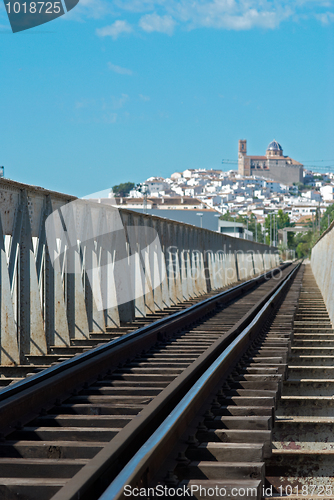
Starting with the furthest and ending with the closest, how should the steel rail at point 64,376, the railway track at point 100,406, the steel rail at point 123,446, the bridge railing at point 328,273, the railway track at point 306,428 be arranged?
the bridge railing at point 328,273 → the steel rail at point 64,376 → the railway track at point 306,428 → the railway track at point 100,406 → the steel rail at point 123,446

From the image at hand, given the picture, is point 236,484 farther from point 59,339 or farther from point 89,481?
point 59,339

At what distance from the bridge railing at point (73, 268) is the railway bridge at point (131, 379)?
3 cm

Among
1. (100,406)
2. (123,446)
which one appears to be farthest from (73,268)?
(123,446)

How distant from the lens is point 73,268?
1075 cm

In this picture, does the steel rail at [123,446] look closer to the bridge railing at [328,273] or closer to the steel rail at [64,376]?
the steel rail at [64,376]

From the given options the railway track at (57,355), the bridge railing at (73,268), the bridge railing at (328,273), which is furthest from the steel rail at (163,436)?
the bridge railing at (328,273)

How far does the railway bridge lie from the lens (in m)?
3.95

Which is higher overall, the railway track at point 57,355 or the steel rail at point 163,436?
the steel rail at point 163,436

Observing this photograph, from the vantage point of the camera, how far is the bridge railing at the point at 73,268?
27.8 ft

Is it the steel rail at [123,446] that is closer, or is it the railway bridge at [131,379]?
the steel rail at [123,446]

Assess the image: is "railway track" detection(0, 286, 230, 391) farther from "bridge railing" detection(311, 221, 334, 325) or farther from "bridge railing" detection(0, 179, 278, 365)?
"bridge railing" detection(311, 221, 334, 325)

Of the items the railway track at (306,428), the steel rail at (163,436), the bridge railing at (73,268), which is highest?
the bridge railing at (73,268)

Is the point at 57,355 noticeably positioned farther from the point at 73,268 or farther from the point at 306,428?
the point at 306,428

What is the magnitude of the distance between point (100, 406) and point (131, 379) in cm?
142
